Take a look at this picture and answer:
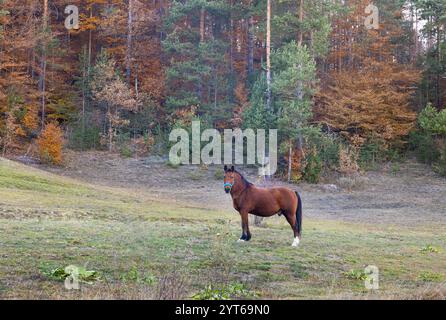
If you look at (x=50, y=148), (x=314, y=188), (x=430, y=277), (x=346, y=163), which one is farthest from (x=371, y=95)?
(x=430, y=277)

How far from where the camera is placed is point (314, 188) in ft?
105

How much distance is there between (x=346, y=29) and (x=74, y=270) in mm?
42890

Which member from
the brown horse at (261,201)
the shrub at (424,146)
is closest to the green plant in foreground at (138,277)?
the brown horse at (261,201)

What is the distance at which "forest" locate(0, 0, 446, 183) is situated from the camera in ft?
116

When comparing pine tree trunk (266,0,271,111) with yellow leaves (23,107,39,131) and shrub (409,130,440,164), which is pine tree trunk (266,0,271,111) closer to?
shrub (409,130,440,164)

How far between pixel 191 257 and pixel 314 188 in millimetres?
22859

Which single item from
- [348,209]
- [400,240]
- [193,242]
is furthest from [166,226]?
[348,209]

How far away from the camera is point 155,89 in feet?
144

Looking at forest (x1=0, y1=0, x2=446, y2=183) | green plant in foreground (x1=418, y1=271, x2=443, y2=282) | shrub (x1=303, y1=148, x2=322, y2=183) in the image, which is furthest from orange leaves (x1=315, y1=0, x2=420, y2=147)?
green plant in foreground (x1=418, y1=271, x2=443, y2=282)

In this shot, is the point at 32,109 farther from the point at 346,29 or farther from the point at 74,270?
the point at 74,270

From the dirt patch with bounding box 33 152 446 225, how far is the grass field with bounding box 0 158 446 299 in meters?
6.33

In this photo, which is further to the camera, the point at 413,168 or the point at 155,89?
the point at 155,89

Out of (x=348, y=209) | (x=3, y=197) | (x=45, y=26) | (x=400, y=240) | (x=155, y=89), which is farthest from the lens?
(x=155, y=89)

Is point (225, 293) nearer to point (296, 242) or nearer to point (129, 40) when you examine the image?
point (296, 242)
